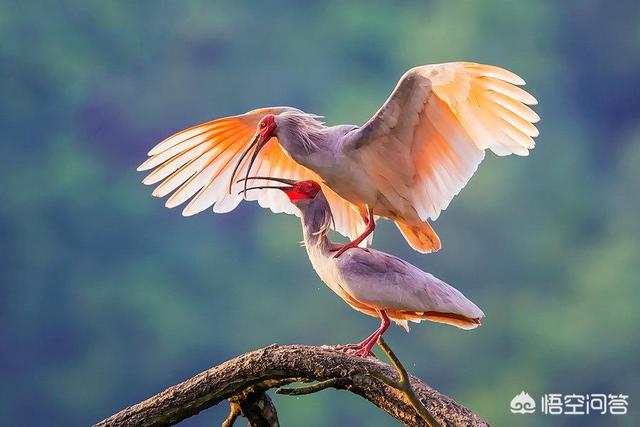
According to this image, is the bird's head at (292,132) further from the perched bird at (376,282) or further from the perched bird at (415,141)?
the perched bird at (376,282)

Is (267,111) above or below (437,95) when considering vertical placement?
above

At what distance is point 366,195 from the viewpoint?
13.4 ft

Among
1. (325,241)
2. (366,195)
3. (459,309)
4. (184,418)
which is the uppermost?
(366,195)

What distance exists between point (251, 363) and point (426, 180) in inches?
40.6

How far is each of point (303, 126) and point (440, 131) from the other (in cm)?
52

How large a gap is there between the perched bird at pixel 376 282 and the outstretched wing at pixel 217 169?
654 millimetres

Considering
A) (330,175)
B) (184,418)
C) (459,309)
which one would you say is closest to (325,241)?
(330,175)

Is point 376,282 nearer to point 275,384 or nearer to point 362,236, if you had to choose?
point 362,236

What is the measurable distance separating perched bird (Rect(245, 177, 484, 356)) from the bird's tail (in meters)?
0.40

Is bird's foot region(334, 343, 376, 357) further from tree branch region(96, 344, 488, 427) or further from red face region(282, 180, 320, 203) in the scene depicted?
red face region(282, 180, 320, 203)

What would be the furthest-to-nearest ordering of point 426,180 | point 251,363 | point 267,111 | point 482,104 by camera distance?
1. point 267,111
2. point 426,180
3. point 482,104
4. point 251,363

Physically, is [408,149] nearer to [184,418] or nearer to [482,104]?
[482,104]

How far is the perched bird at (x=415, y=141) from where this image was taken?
3.84 metres

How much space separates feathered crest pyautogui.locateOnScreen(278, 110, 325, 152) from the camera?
404cm
